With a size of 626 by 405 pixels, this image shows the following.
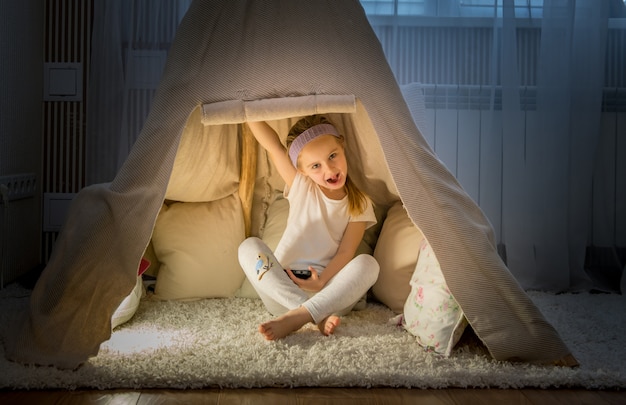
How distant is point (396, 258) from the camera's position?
233 cm

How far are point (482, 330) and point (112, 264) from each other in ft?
3.13

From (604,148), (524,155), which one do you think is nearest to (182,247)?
(524,155)

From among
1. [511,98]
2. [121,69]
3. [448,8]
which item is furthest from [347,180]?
[121,69]

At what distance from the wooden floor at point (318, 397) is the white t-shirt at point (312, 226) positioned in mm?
722

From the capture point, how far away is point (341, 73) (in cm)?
193

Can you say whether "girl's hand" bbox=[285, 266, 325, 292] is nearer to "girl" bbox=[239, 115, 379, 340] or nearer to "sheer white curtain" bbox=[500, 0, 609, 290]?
"girl" bbox=[239, 115, 379, 340]

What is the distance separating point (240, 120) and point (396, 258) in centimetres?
75

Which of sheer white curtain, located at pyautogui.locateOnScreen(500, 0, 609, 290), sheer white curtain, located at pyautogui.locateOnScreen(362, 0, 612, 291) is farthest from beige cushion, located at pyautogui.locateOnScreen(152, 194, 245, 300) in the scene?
sheer white curtain, located at pyautogui.locateOnScreen(500, 0, 609, 290)

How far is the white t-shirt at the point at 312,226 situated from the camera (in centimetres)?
231

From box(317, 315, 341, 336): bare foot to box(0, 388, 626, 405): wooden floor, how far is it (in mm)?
367

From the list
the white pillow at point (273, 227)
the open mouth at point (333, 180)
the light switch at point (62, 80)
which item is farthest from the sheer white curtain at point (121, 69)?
the open mouth at point (333, 180)

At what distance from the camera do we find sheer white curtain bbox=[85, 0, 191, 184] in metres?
2.91

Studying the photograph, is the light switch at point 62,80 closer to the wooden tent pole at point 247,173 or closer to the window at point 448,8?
the wooden tent pole at point 247,173

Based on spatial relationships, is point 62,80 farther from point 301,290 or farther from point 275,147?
point 301,290
